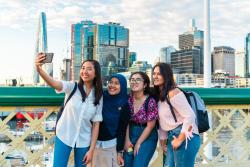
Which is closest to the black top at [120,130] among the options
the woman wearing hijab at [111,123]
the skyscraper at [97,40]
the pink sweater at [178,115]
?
the woman wearing hijab at [111,123]

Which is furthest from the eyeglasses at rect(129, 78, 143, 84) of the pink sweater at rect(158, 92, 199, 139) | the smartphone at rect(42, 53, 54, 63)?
the smartphone at rect(42, 53, 54, 63)

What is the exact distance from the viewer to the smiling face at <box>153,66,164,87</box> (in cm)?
297

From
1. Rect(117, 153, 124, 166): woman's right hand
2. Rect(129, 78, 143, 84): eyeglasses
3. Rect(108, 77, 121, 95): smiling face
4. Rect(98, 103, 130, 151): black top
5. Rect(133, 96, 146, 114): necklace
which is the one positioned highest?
Rect(129, 78, 143, 84): eyeglasses

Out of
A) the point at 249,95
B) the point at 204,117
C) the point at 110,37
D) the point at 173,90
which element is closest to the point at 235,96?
the point at 249,95

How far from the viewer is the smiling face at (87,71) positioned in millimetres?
2854

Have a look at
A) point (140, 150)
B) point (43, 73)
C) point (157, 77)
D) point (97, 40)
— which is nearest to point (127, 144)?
point (140, 150)

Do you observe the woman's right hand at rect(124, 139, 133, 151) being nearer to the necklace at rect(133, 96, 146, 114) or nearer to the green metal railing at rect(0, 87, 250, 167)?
the necklace at rect(133, 96, 146, 114)

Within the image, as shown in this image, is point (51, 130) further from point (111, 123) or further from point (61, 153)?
point (111, 123)

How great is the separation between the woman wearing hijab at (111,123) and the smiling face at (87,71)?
0.19 metres

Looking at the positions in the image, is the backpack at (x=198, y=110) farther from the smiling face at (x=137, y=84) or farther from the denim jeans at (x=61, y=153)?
the denim jeans at (x=61, y=153)

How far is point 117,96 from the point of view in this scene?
297 centimetres

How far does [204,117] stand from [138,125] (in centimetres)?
53

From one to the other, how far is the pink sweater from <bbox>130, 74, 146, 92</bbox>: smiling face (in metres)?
0.19

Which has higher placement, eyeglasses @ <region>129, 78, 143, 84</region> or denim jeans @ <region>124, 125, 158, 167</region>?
eyeglasses @ <region>129, 78, 143, 84</region>
